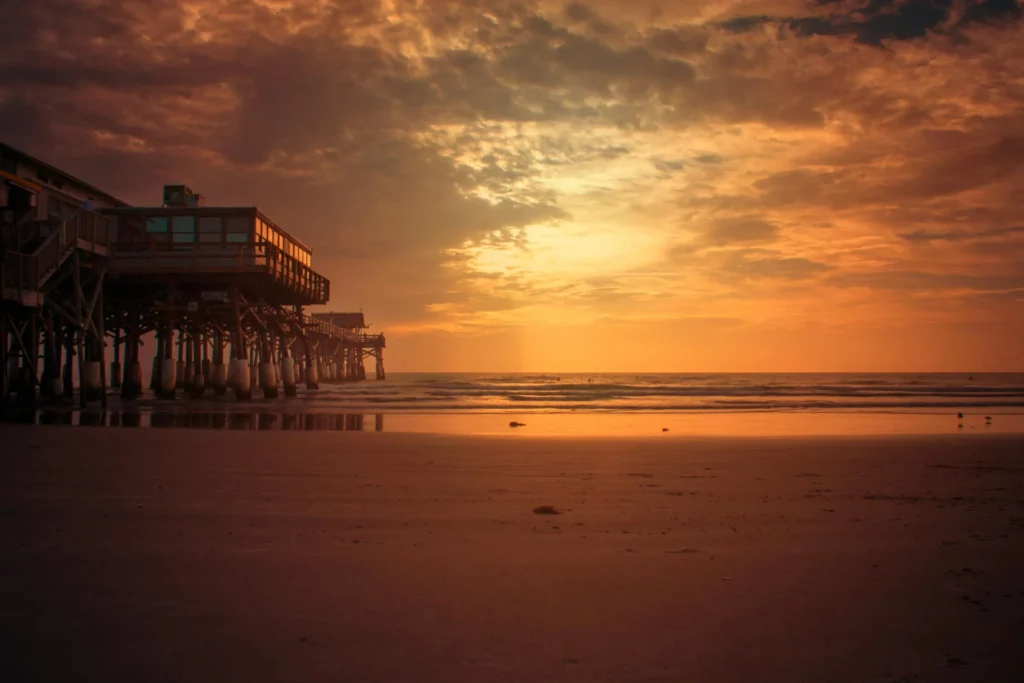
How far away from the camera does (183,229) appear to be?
3491 centimetres

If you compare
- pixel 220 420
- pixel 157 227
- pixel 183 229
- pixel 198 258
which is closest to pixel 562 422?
pixel 220 420

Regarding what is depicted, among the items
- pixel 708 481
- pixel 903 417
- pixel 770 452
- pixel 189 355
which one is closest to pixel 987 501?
pixel 708 481

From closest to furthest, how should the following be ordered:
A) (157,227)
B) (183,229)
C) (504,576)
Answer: (504,576)
(157,227)
(183,229)

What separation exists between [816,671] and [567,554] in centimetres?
236

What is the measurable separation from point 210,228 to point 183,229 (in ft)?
4.39

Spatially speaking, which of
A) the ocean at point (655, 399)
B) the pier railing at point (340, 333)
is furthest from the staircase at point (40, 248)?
the pier railing at point (340, 333)

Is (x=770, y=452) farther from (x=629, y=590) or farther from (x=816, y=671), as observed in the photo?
(x=816, y=671)

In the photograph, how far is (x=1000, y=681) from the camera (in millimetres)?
3484

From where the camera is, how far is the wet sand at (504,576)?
367cm

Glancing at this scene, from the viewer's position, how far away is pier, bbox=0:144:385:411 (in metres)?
25.0

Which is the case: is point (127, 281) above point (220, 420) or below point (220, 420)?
above

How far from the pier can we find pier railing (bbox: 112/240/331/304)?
0.18 ft

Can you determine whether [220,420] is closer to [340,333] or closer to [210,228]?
[210,228]

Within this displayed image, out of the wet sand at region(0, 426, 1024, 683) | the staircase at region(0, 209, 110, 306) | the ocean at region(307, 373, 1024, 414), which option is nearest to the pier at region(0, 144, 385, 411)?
the staircase at region(0, 209, 110, 306)
